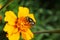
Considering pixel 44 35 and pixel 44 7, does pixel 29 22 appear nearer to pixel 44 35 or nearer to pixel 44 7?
pixel 44 35

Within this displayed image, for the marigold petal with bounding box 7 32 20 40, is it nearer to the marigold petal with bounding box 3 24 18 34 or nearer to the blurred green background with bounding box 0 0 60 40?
the marigold petal with bounding box 3 24 18 34

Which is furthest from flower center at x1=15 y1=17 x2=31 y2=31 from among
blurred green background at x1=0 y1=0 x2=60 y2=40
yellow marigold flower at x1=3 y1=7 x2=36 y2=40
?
blurred green background at x1=0 y1=0 x2=60 y2=40

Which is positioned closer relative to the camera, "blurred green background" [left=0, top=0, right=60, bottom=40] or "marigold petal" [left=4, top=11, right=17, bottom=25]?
"marigold petal" [left=4, top=11, right=17, bottom=25]

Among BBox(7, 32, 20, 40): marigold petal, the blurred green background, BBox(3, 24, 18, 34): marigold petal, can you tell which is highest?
BBox(3, 24, 18, 34): marigold petal

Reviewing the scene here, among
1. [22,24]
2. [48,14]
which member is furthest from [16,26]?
[48,14]

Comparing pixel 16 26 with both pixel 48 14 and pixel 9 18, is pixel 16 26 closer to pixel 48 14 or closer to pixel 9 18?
pixel 9 18

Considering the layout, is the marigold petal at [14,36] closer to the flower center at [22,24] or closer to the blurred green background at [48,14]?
the flower center at [22,24]

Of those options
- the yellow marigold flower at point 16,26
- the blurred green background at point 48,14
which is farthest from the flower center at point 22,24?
the blurred green background at point 48,14

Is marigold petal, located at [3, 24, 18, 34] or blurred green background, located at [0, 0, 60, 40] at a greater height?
marigold petal, located at [3, 24, 18, 34]
